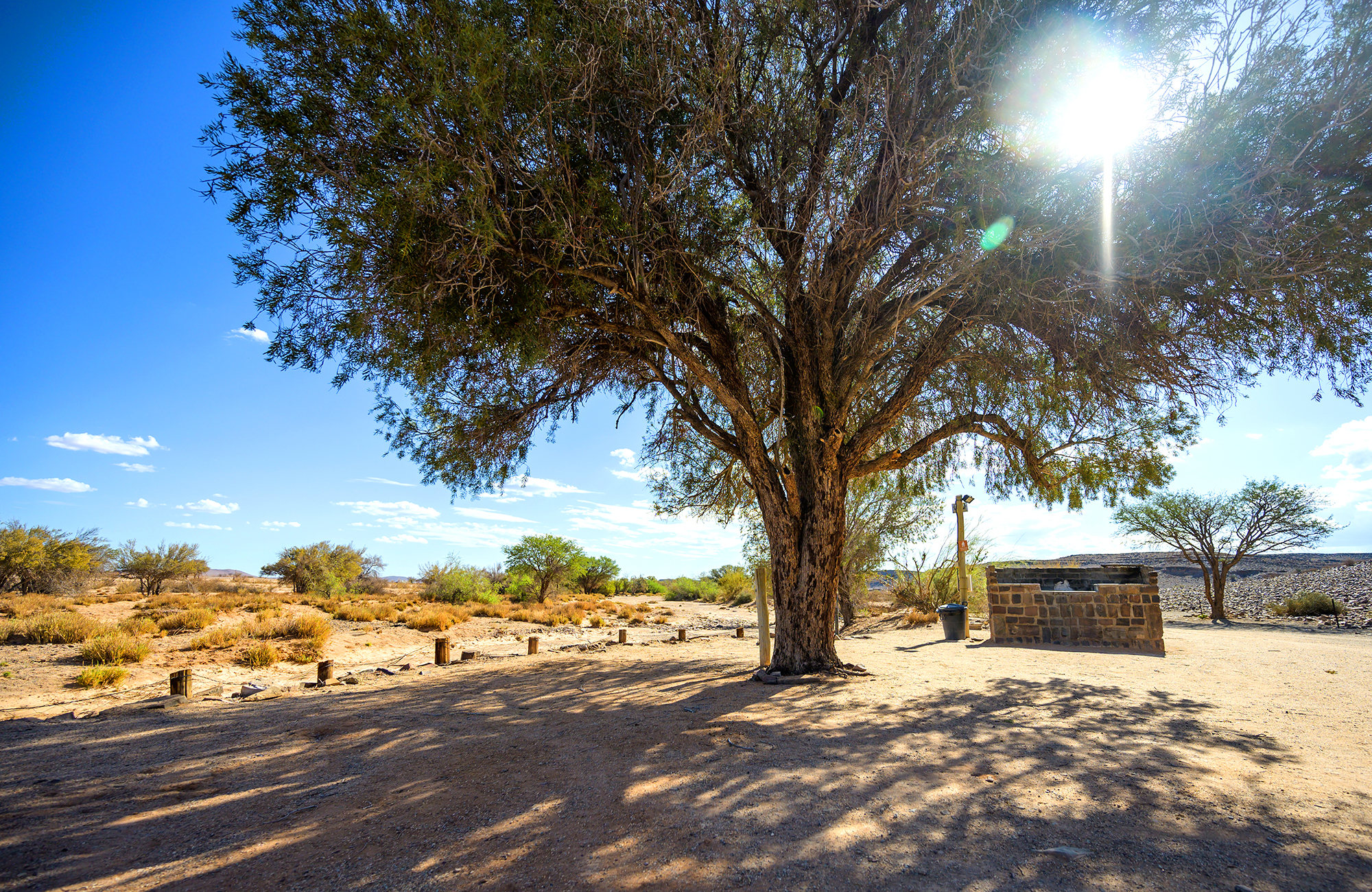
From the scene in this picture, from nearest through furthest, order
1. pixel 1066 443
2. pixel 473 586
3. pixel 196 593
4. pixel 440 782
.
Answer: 1. pixel 440 782
2. pixel 1066 443
3. pixel 196 593
4. pixel 473 586

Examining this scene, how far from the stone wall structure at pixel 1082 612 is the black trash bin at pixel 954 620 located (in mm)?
611

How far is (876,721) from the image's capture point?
6219 mm

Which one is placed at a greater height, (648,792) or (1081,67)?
(1081,67)

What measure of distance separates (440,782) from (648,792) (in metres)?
1.62

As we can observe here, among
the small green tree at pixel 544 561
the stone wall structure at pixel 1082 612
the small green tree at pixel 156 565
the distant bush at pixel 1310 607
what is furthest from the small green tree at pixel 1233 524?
the small green tree at pixel 156 565

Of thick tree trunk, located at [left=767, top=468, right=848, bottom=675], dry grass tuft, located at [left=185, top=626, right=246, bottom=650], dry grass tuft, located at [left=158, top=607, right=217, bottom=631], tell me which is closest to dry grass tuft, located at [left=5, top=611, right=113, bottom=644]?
dry grass tuft, located at [left=158, top=607, right=217, bottom=631]

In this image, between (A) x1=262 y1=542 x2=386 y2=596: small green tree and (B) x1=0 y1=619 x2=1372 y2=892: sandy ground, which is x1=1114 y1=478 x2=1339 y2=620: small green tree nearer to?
(B) x1=0 y1=619 x2=1372 y2=892: sandy ground

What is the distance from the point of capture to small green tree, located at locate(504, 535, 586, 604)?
105 feet

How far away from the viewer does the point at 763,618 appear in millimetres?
9312

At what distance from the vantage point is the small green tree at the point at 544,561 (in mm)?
31953

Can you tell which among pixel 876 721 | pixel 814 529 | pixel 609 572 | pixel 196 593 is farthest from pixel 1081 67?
pixel 609 572

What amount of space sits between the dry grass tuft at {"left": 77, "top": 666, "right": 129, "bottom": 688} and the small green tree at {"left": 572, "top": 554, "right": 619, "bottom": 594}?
26040 millimetres

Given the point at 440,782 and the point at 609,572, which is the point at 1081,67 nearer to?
the point at 440,782

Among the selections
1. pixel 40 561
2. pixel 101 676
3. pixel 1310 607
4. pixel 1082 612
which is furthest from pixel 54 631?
pixel 1310 607
